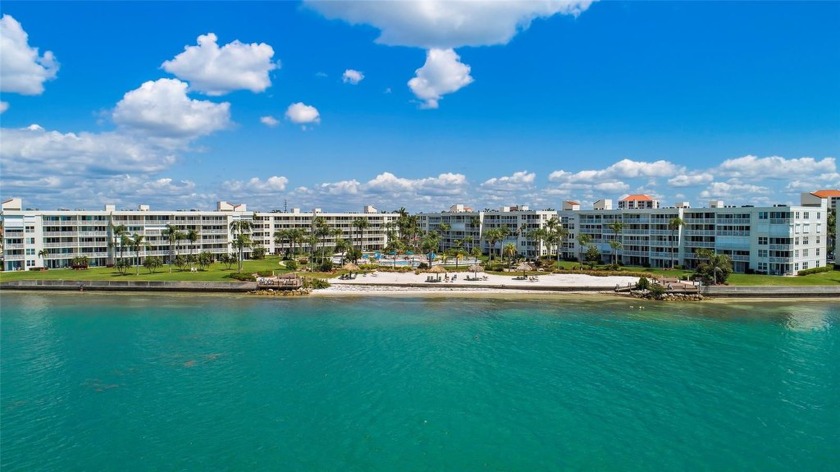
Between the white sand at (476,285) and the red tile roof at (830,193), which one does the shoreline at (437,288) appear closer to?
the white sand at (476,285)

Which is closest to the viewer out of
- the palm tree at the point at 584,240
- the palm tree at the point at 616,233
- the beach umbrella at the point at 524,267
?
the palm tree at the point at 616,233

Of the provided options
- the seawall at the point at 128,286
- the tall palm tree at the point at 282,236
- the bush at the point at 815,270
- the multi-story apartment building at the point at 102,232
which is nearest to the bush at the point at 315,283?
the seawall at the point at 128,286

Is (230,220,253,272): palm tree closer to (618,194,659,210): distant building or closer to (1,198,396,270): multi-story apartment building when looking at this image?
(1,198,396,270): multi-story apartment building

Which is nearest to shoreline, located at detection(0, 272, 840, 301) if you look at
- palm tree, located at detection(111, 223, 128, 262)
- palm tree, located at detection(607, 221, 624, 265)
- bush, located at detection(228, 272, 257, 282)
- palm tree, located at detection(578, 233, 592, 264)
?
bush, located at detection(228, 272, 257, 282)

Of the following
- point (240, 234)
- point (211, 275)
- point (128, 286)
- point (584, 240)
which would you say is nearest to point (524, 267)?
point (584, 240)

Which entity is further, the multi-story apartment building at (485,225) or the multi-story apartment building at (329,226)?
the multi-story apartment building at (329,226)

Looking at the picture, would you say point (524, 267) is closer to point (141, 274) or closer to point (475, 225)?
point (475, 225)
